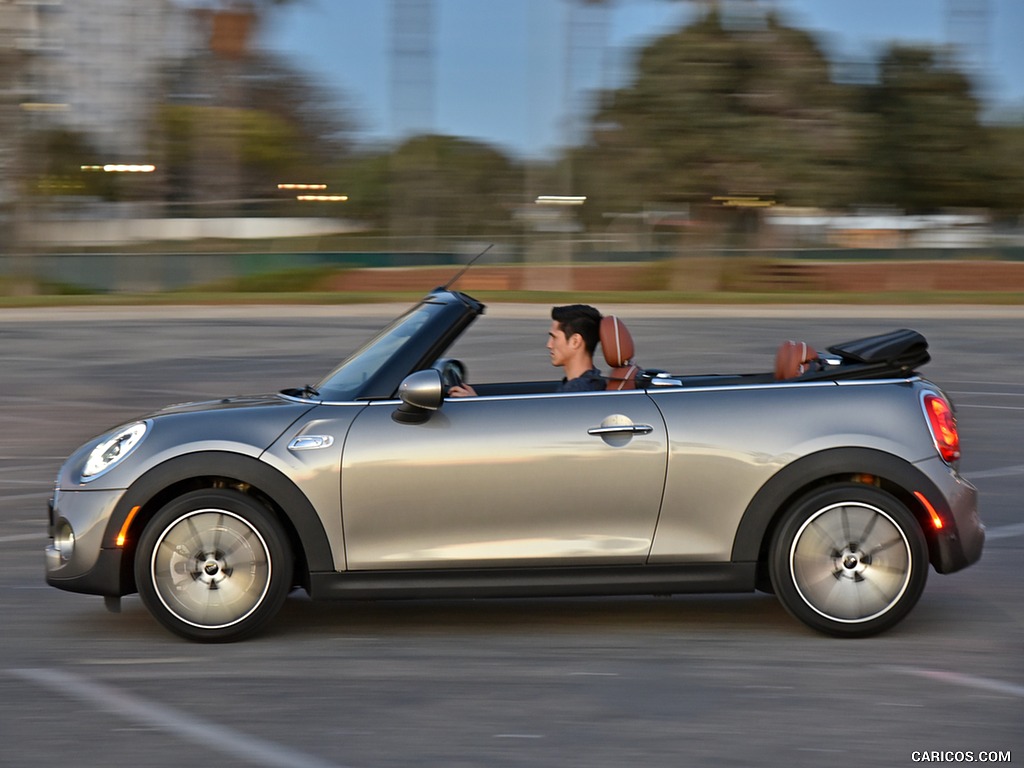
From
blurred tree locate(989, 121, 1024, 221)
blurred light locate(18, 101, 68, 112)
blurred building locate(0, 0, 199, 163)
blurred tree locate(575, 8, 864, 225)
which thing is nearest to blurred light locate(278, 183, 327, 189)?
blurred building locate(0, 0, 199, 163)

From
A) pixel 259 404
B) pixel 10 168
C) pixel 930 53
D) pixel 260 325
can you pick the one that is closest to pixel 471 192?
pixel 930 53

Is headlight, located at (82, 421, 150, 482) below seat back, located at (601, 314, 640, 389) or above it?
below

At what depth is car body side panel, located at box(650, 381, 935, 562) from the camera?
19.0 ft

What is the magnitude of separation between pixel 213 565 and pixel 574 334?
181cm

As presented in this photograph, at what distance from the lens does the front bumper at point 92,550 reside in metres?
5.77

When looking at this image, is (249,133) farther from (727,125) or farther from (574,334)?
(574,334)

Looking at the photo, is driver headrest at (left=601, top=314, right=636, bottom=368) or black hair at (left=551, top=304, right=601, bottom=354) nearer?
driver headrest at (left=601, top=314, right=636, bottom=368)

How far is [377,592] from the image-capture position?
5.80 metres

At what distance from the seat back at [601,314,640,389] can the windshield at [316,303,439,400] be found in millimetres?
738

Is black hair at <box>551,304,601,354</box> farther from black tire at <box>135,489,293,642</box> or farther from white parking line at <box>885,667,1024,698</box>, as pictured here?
white parking line at <box>885,667,1024,698</box>

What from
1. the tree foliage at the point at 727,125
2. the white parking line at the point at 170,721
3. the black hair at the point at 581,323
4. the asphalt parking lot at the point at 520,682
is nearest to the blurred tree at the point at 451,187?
the tree foliage at the point at 727,125

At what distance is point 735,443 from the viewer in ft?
19.1

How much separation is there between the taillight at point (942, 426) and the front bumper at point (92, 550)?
326cm

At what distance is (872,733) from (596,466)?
5.11 ft
